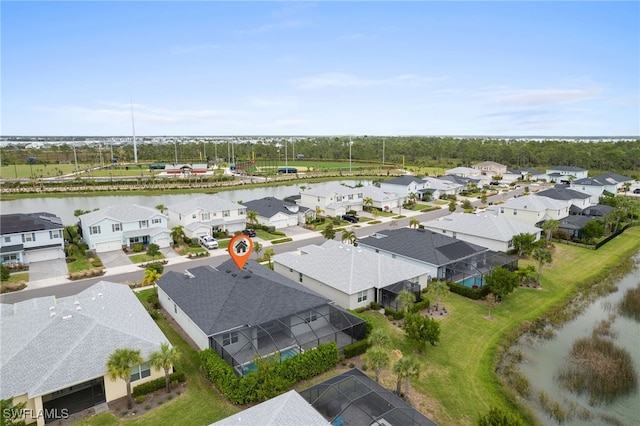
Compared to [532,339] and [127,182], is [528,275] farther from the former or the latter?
[127,182]

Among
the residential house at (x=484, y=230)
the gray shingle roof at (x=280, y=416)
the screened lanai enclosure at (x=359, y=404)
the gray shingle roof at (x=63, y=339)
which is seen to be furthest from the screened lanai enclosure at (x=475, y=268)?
the gray shingle roof at (x=63, y=339)

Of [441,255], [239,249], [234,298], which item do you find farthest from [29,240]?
[441,255]

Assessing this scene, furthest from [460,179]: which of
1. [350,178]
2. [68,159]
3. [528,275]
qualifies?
[68,159]

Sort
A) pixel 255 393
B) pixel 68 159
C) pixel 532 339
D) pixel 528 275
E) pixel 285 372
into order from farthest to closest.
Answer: pixel 68 159
pixel 528 275
pixel 532 339
pixel 285 372
pixel 255 393

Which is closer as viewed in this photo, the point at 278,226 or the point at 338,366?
the point at 338,366

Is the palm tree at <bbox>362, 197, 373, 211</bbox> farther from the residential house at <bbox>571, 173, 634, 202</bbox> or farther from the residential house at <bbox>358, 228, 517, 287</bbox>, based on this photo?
the residential house at <bbox>571, 173, 634, 202</bbox>

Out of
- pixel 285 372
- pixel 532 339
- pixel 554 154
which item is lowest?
pixel 532 339

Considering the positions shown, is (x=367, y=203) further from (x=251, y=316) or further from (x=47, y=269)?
(x=47, y=269)
